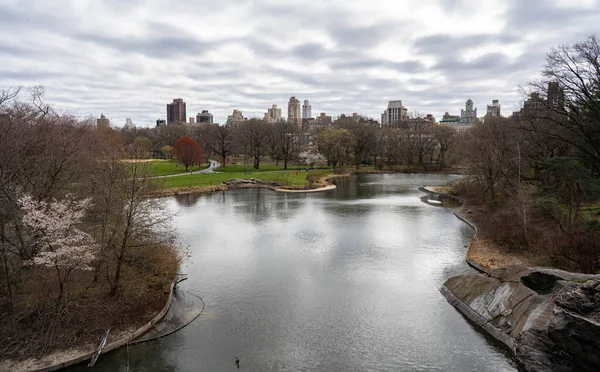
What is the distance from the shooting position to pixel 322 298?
18.9m

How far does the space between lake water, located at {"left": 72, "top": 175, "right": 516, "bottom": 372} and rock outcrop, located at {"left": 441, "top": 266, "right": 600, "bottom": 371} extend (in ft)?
3.03

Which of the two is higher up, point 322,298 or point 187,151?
point 187,151

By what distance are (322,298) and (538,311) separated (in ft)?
28.7

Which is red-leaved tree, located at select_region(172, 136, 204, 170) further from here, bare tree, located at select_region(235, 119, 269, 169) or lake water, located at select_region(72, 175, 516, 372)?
lake water, located at select_region(72, 175, 516, 372)

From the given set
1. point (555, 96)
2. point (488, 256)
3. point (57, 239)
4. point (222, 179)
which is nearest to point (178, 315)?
point (57, 239)

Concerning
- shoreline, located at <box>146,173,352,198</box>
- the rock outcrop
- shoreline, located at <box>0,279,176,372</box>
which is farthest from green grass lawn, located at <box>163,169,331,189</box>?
the rock outcrop

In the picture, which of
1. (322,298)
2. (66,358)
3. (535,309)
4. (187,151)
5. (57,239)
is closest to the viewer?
(66,358)

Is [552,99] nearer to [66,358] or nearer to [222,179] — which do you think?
[66,358]

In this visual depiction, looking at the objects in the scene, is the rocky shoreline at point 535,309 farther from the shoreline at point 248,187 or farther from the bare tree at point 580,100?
the shoreline at point 248,187

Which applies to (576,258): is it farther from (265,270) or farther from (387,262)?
(265,270)

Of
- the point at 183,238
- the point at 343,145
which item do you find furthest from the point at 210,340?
the point at 343,145

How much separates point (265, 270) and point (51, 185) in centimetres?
1167

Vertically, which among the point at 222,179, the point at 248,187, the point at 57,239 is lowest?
the point at 248,187

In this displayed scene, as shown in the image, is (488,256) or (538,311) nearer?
(538,311)
